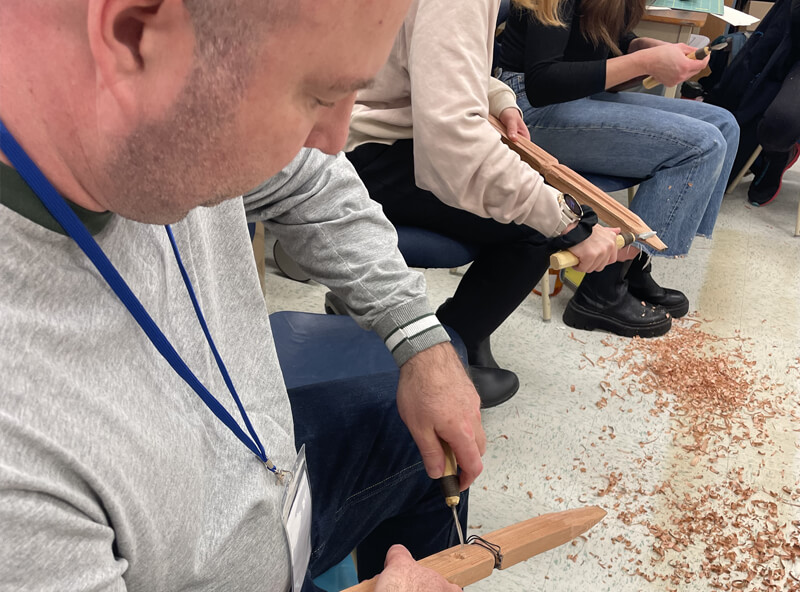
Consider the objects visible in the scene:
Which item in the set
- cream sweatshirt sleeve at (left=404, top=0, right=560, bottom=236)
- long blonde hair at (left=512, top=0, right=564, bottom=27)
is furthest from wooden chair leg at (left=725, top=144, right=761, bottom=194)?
cream sweatshirt sleeve at (left=404, top=0, right=560, bottom=236)

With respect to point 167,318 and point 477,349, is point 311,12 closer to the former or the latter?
point 167,318

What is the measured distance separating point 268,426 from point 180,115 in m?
0.41

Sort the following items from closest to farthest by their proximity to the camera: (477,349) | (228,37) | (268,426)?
(228,37)
(268,426)
(477,349)

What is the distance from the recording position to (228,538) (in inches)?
24.0

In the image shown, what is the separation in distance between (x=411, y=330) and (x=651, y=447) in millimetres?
976

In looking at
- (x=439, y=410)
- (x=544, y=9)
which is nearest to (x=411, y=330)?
(x=439, y=410)

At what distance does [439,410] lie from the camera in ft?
2.74

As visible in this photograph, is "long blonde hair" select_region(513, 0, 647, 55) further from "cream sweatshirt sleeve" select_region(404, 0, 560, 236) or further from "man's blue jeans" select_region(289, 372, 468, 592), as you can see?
"man's blue jeans" select_region(289, 372, 468, 592)

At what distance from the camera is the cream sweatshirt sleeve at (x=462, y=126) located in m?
1.18

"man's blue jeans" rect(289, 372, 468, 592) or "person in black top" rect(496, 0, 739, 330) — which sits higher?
"person in black top" rect(496, 0, 739, 330)

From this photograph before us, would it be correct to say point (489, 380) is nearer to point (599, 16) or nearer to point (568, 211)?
point (568, 211)

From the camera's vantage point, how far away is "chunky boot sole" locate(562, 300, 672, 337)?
6.48 ft

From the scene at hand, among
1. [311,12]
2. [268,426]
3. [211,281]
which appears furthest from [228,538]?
[311,12]

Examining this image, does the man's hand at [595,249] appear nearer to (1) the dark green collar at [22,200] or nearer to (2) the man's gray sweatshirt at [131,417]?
(2) the man's gray sweatshirt at [131,417]
